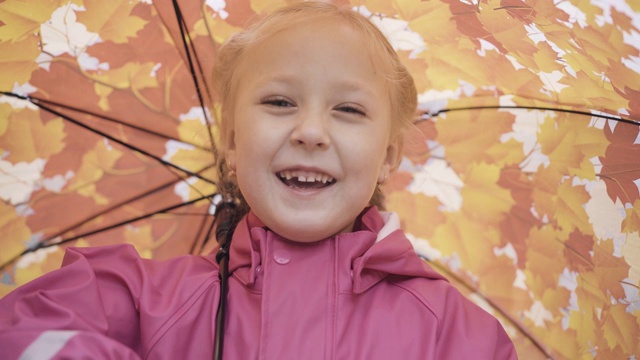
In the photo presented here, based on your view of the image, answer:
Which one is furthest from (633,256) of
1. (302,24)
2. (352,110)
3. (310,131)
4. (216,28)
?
(216,28)

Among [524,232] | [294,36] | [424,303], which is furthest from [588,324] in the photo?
[294,36]

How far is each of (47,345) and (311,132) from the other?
810 mm

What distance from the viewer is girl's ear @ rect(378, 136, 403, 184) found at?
223 cm

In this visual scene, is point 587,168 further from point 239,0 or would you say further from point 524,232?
point 239,0

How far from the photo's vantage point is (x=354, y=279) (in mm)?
1913

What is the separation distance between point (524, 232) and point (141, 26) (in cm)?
143

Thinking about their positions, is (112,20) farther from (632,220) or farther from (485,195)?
(632,220)

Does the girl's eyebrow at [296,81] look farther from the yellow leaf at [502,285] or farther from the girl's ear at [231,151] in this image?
the yellow leaf at [502,285]

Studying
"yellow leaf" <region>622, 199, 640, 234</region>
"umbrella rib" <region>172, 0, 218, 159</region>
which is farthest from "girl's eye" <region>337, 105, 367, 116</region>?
"yellow leaf" <region>622, 199, 640, 234</region>

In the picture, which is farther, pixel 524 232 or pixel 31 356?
pixel 524 232

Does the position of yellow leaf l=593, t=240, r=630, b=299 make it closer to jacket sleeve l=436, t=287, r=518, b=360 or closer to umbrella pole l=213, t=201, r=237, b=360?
jacket sleeve l=436, t=287, r=518, b=360

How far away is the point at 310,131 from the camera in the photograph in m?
1.86

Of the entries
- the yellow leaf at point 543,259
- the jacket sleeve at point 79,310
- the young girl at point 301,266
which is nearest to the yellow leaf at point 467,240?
the yellow leaf at point 543,259

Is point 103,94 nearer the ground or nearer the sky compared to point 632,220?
nearer the sky
